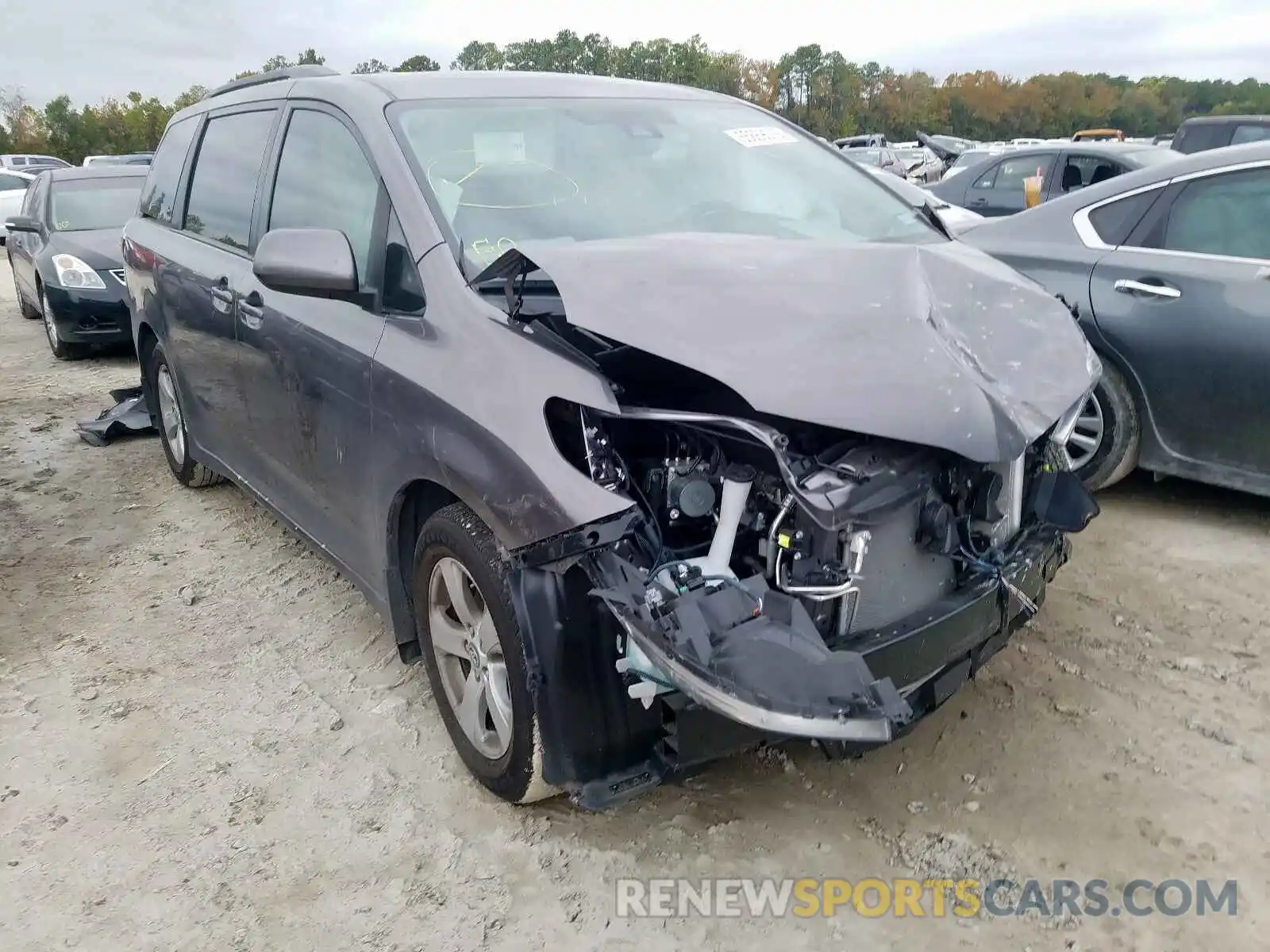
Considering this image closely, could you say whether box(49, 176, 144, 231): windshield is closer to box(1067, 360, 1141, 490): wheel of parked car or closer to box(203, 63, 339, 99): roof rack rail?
box(203, 63, 339, 99): roof rack rail

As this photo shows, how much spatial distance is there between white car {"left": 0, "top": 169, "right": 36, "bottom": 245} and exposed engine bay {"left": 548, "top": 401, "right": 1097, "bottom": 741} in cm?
2248

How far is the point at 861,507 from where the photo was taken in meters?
2.14

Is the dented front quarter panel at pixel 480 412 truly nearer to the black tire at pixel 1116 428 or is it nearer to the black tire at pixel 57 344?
the black tire at pixel 1116 428

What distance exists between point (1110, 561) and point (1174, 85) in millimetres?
97699

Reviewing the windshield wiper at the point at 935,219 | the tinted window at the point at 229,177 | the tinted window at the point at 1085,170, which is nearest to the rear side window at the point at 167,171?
the tinted window at the point at 229,177

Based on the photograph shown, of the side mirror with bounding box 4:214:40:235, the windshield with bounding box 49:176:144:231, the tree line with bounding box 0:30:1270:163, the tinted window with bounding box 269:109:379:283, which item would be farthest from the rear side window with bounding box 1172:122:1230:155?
the tree line with bounding box 0:30:1270:163

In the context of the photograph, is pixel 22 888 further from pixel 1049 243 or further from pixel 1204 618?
pixel 1049 243

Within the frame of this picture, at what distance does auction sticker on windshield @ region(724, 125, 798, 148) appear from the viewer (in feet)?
11.7

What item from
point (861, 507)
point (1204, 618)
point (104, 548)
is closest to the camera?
point (861, 507)

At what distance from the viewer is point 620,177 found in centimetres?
316

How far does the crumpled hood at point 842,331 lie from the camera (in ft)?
7.07

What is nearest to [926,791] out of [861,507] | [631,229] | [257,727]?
[861,507]

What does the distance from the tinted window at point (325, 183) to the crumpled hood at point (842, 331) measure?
2.18 ft

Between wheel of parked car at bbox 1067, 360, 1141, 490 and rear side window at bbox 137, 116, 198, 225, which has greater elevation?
rear side window at bbox 137, 116, 198, 225
